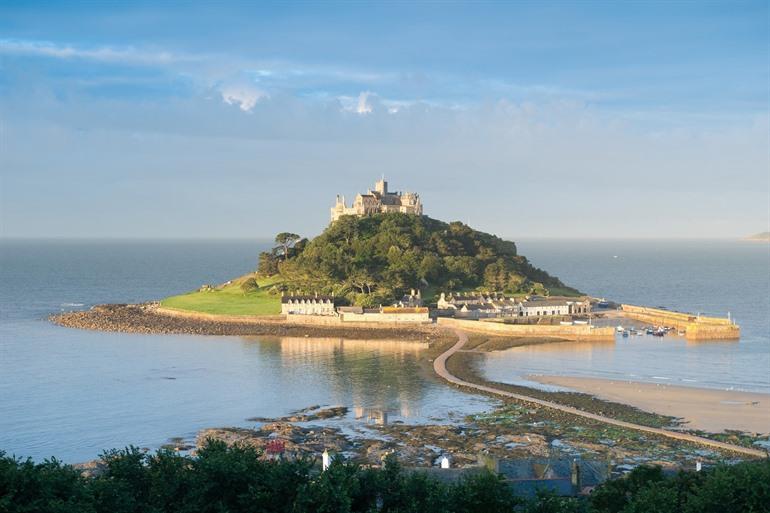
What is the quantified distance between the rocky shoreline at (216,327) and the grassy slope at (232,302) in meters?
2.28

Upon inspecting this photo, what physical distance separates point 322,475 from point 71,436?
66.5 ft

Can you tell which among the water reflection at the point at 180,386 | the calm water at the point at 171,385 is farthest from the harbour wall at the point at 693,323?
the calm water at the point at 171,385

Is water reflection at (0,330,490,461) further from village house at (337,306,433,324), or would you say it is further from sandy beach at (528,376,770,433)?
sandy beach at (528,376,770,433)

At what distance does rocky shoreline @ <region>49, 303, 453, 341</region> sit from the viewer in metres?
66.9

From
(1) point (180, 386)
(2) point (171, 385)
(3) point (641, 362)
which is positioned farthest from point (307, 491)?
(3) point (641, 362)

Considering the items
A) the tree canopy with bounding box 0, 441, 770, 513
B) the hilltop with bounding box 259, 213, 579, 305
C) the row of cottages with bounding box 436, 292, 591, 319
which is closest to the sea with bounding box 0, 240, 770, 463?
the row of cottages with bounding box 436, 292, 591, 319

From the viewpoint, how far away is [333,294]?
7762 centimetres

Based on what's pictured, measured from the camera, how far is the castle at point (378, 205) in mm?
107562

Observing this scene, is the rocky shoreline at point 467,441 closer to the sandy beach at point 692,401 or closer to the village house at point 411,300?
the sandy beach at point 692,401

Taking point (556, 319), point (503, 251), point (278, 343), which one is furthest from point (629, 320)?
point (278, 343)

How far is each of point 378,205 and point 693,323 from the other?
2006 inches

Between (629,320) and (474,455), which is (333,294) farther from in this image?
(474,455)

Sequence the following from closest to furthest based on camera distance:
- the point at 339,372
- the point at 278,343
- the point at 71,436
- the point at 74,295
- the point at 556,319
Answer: the point at 71,436
the point at 339,372
the point at 278,343
the point at 556,319
the point at 74,295

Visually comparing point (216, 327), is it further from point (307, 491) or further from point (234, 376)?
point (307, 491)
